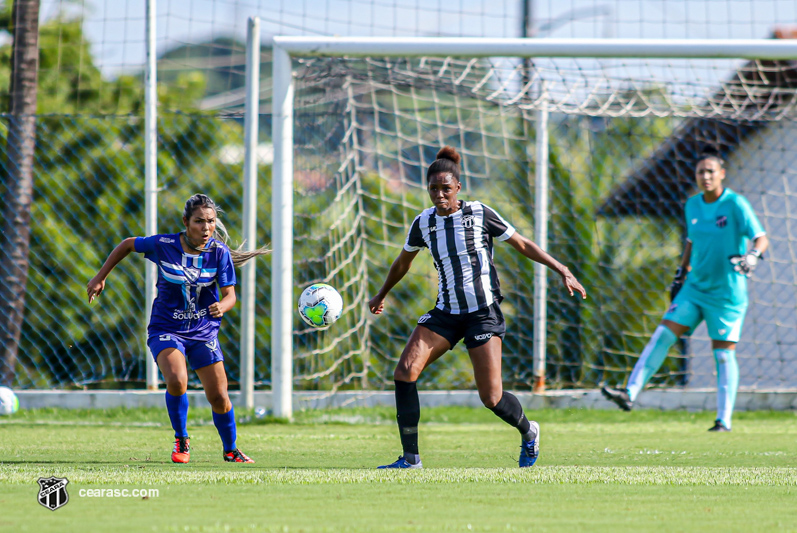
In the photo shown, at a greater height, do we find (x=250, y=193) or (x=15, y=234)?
(x=250, y=193)

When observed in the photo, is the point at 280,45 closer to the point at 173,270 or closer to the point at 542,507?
the point at 173,270

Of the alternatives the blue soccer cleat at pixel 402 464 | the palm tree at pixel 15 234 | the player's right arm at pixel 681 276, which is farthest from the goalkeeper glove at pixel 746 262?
the palm tree at pixel 15 234

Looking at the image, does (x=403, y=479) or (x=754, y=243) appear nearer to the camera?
(x=403, y=479)

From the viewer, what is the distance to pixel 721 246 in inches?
324

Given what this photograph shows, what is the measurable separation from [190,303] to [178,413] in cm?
65

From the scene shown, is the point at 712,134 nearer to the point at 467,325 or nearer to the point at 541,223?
the point at 541,223

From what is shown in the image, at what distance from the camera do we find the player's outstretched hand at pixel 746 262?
7.93 metres

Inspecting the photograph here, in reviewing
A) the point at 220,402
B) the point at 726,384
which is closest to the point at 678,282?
the point at 726,384

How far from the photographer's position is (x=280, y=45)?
8.83 m

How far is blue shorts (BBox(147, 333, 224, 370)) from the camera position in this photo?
5.88m

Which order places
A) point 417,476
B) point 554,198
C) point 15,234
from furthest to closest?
point 554,198
point 15,234
point 417,476

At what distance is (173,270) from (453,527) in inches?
120

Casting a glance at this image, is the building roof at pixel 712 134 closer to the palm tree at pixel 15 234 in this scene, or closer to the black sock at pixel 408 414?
the black sock at pixel 408 414

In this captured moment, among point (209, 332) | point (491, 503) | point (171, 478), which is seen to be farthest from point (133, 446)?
point (491, 503)
